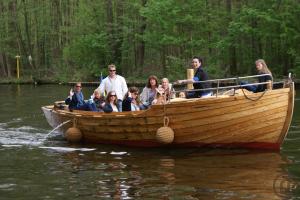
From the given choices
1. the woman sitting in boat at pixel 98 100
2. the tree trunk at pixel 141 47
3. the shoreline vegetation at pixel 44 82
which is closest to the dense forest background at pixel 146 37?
the tree trunk at pixel 141 47

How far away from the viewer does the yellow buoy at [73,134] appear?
1348 centimetres

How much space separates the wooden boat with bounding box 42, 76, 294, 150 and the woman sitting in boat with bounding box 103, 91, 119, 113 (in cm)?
23

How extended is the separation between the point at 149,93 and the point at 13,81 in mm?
33946

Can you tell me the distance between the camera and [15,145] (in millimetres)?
13453

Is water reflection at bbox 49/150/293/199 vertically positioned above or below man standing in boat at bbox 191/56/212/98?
below

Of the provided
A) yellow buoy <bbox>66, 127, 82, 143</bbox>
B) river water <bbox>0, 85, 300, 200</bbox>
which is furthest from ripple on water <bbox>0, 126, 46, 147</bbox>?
yellow buoy <bbox>66, 127, 82, 143</bbox>

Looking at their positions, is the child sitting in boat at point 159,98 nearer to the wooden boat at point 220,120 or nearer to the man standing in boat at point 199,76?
the wooden boat at point 220,120

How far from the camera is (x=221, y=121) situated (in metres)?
11.5

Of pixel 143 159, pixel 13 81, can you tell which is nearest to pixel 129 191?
pixel 143 159

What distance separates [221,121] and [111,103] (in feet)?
9.43

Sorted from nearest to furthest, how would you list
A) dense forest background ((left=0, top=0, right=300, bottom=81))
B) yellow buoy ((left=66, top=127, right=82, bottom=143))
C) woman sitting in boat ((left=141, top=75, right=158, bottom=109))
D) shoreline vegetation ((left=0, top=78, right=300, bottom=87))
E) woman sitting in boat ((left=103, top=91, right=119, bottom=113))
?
woman sitting in boat ((left=103, top=91, right=119, bottom=113)) → woman sitting in boat ((left=141, top=75, right=158, bottom=109)) → yellow buoy ((left=66, top=127, right=82, bottom=143)) → dense forest background ((left=0, top=0, right=300, bottom=81)) → shoreline vegetation ((left=0, top=78, right=300, bottom=87))

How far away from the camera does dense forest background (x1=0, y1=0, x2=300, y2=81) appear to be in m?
33.8

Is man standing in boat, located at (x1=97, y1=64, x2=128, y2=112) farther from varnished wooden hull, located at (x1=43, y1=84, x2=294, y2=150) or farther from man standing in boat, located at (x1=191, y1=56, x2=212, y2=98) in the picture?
man standing in boat, located at (x1=191, y1=56, x2=212, y2=98)

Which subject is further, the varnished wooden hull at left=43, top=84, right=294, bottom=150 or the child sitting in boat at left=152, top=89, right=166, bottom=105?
the child sitting in boat at left=152, top=89, right=166, bottom=105
